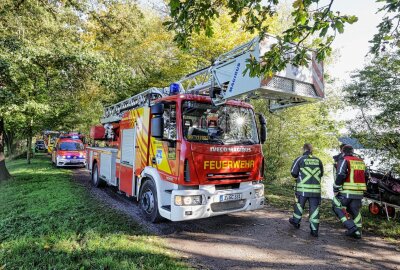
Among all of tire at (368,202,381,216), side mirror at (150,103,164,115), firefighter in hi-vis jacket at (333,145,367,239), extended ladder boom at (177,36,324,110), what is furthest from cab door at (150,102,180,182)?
tire at (368,202,381,216)

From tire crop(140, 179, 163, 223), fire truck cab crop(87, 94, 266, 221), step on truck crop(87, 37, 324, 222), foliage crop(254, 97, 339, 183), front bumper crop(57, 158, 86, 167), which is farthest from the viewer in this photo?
front bumper crop(57, 158, 86, 167)

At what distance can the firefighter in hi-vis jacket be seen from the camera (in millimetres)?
5723

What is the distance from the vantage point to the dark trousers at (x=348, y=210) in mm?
5719

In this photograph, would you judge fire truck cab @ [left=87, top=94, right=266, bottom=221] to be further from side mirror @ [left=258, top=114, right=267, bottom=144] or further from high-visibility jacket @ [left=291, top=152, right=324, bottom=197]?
high-visibility jacket @ [left=291, top=152, right=324, bottom=197]

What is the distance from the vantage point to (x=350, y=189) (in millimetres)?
5777

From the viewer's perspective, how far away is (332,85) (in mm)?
16375

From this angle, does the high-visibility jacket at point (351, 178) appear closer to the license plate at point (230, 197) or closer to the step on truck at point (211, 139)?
the step on truck at point (211, 139)

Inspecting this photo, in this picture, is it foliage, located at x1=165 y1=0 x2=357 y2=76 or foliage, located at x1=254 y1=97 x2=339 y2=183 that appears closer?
foliage, located at x1=165 y1=0 x2=357 y2=76

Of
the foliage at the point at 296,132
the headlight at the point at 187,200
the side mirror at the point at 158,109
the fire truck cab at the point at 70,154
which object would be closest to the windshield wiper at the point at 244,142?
the headlight at the point at 187,200

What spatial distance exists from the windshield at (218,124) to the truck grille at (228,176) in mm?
632

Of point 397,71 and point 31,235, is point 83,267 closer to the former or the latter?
point 31,235

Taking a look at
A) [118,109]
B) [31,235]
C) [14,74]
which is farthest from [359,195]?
[14,74]

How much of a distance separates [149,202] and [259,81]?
11.2 ft

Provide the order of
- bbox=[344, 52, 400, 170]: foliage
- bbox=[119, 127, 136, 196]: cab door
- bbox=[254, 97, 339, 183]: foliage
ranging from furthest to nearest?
bbox=[254, 97, 339, 183]: foliage, bbox=[344, 52, 400, 170]: foliage, bbox=[119, 127, 136, 196]: cab door
